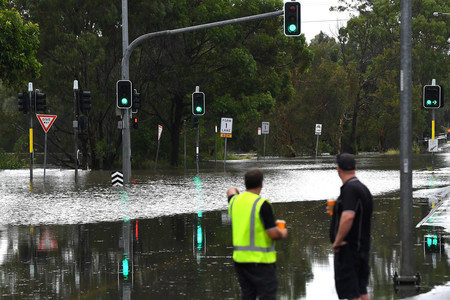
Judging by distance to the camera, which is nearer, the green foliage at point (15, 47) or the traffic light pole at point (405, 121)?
the traffic light pole at point (405, 121)

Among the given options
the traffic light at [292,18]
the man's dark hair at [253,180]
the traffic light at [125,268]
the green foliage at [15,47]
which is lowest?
the traffic light at [125,268]

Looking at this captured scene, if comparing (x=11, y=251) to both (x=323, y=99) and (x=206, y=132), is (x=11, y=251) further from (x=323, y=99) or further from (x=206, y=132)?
(x=323, y=99)

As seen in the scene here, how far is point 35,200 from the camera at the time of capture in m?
23.6

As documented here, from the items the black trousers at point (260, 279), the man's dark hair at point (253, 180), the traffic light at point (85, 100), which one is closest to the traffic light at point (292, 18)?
the traffic light at point (85, 100)

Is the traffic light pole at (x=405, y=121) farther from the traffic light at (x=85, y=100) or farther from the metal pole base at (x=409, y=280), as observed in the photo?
the traffic light at (x=85, y=100)

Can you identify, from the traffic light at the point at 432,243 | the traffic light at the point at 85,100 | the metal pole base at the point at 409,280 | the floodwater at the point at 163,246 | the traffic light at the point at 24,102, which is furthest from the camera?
the traffic light at the point at 85,100

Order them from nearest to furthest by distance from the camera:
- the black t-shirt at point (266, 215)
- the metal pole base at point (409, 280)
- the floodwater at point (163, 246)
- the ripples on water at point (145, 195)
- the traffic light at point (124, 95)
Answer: the black t-shirt at point (266, 215) < the metal pole base at point (409, 280) < the floodwater at point (163, 246) < the ripples on water at point (145, 195) < the traffic light at point (124, 95)

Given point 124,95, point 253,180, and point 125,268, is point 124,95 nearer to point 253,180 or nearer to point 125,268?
point 125,268

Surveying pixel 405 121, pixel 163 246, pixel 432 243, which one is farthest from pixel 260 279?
pixel 432 243

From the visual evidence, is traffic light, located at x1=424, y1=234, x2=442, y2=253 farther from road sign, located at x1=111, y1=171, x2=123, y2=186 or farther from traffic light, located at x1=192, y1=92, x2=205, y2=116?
traffic light, located at x1=192, y1=92, x2=205, y2=116

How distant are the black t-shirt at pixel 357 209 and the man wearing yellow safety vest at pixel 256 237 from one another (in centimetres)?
72

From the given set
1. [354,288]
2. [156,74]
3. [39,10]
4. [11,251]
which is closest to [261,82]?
[156,74]

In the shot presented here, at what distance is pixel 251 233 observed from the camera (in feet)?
21.7

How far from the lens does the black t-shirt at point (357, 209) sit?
22.9ft
